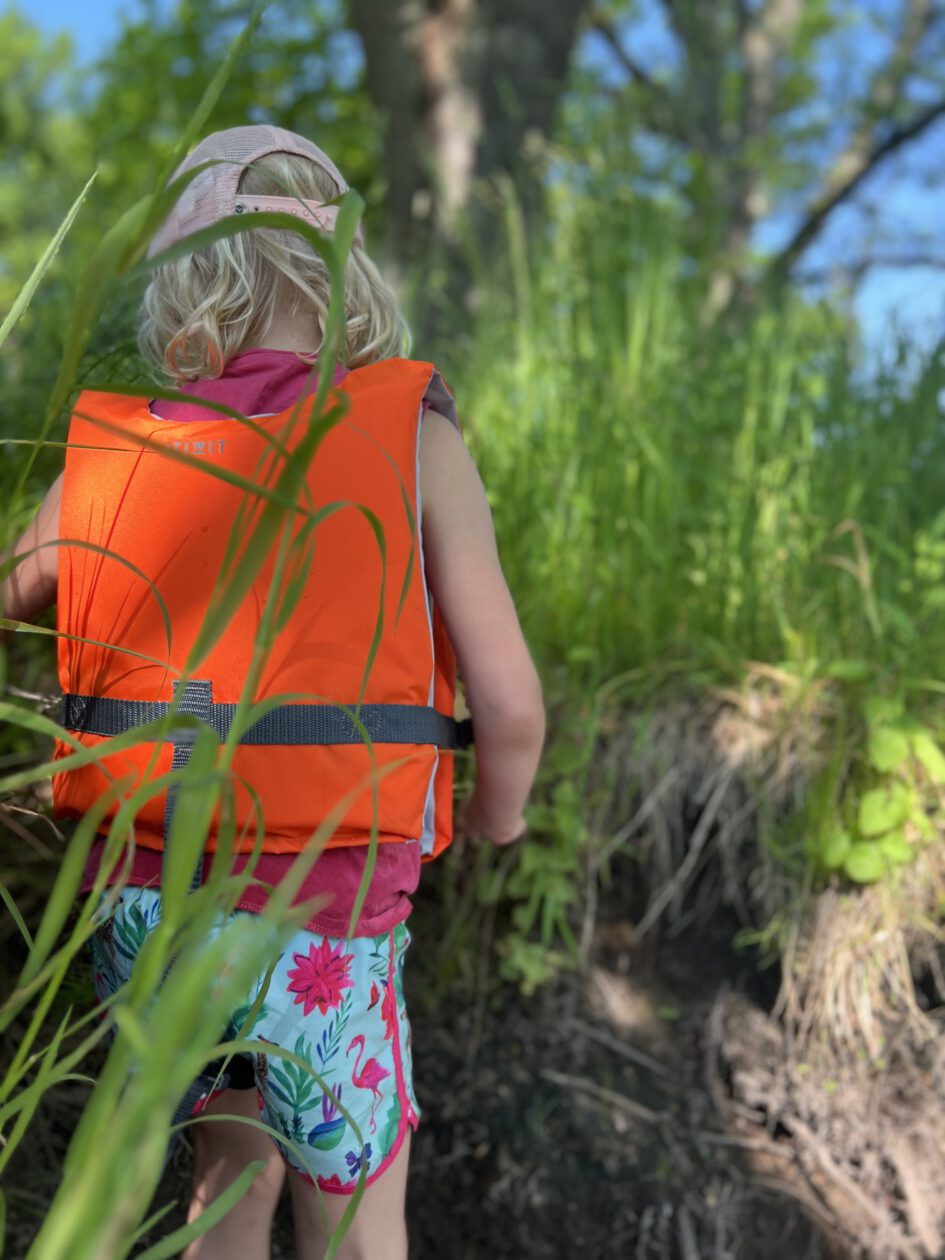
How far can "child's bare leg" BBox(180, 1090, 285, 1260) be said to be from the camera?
1307mm

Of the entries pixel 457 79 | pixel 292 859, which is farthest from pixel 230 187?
pixel 457 79

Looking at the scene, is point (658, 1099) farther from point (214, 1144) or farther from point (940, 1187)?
point (214, 1144)

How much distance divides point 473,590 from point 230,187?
0.53 metres

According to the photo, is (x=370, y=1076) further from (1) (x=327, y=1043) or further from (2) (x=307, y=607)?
(2) (x=307, y=607)

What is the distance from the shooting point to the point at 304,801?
103cm

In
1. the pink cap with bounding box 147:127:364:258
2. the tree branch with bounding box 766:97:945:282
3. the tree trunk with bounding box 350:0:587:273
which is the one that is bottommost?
the pink cap with bounding box 147:127:364:258

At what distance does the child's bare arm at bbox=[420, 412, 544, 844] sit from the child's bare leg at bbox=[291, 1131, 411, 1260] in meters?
0.51

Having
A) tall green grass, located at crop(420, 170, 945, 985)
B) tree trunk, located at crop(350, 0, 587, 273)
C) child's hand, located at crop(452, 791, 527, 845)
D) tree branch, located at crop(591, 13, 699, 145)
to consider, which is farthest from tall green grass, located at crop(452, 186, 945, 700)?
tree branch, located at crop(591, 13, 699, 145)

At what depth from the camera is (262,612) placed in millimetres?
1013

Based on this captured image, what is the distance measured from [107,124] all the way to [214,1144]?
9586mm

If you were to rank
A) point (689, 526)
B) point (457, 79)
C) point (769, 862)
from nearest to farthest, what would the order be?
point (769, 862) < point (689, 526) < point (457, 79)

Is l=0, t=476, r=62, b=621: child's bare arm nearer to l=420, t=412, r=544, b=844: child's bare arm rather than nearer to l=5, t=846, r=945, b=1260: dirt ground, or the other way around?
l=420, t=412, r=544, b=844: child's bare arm

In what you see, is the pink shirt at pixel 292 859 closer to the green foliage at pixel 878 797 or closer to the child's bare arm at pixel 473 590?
the child's bare arm at pixel 473 590

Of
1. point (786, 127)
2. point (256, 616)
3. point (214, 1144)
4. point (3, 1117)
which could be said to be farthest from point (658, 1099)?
point (786, 127)
